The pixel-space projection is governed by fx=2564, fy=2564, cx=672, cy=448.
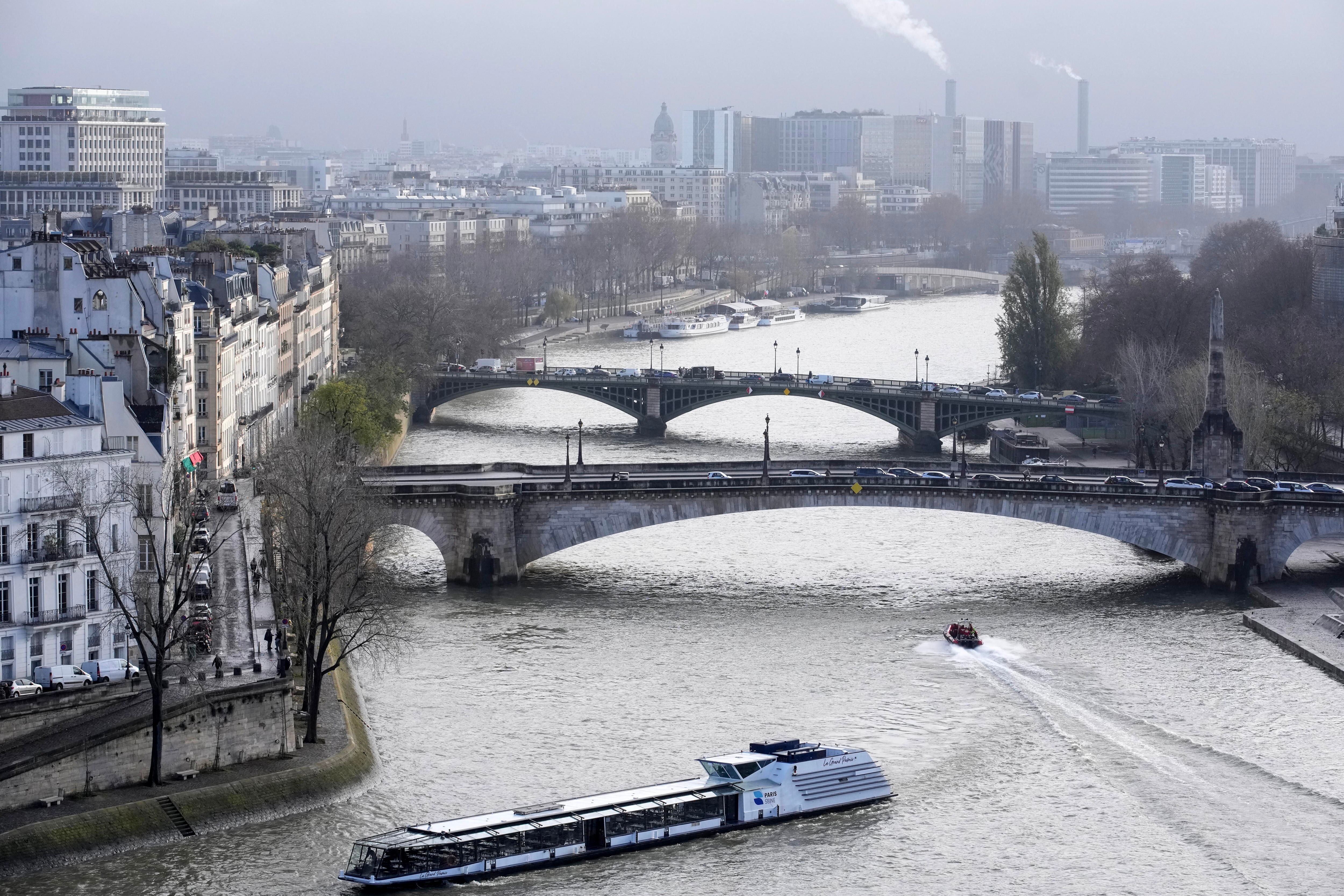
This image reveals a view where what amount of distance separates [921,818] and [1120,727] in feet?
19.1

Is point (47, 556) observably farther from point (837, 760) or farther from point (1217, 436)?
point (1217, 436)

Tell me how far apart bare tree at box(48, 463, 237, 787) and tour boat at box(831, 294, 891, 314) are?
334 feet

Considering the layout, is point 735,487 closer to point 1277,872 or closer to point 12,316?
point 12,316

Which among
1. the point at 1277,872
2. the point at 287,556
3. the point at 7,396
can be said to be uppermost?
the point at 7,396

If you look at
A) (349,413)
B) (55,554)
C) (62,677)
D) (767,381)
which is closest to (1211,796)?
(62,677)

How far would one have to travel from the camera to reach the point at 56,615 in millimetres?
35312

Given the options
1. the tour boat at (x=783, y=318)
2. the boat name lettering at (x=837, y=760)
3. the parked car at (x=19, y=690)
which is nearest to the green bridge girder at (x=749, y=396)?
the boat name lettering at (x=837, y=760)

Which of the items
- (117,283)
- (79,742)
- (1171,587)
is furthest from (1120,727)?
(117,283)

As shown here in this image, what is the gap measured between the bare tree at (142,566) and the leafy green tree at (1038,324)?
49.2 meters

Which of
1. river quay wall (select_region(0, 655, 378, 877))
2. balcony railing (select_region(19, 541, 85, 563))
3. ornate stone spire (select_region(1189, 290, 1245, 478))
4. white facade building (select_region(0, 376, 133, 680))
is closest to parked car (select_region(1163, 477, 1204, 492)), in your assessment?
ornate stone spire (select_region(1189, 290, 1245, 478))

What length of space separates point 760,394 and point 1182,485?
26092 mm

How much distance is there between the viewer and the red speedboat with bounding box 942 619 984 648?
45.1 m

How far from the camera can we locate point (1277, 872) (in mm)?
32688

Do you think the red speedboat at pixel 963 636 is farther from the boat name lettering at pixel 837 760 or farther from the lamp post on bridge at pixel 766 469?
the boat name lettering at pixel 837 760
